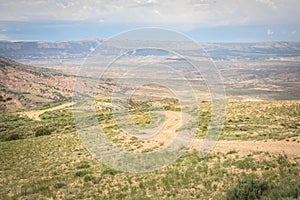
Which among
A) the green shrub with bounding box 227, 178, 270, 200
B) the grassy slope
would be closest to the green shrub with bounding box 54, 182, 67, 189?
the grassy slope

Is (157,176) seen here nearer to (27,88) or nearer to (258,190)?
(258,190)

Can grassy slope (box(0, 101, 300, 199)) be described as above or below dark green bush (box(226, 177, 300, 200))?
below

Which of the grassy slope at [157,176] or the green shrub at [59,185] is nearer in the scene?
the grassy slope at [157,176]

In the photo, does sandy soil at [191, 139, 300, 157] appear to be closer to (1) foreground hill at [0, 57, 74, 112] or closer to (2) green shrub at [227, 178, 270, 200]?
(2) green shrub at [227, 178, 270, 200]

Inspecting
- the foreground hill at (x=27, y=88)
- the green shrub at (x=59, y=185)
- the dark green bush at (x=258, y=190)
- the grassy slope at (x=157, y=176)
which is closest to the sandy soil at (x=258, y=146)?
the grassy slope at (x=157, y=176)

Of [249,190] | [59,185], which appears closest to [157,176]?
[59,185]

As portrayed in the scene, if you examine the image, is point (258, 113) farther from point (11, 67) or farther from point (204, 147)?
point (11, 67)

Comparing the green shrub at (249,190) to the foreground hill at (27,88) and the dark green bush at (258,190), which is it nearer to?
the dark green bush at (258,190)

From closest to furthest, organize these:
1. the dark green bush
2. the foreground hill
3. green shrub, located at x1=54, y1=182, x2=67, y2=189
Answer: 1. the dark green bush
2. green shrub, located at x1=54, y1=182, x2=67, y2=189
3. the foreground hill
